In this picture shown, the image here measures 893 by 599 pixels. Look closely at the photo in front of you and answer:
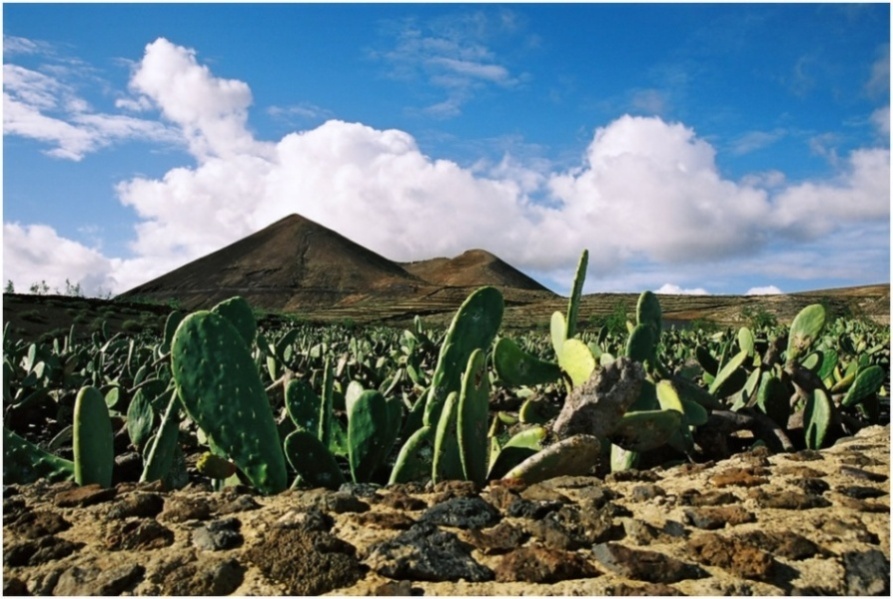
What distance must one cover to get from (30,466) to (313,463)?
1.24m

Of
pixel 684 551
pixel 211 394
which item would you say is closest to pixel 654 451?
pixel 684 551

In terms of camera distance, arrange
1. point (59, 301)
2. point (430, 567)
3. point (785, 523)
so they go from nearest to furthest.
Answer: point (430, 567) → point (785, 523) → point (59, 301)

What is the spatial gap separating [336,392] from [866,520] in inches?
118

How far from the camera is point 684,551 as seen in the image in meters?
1.75

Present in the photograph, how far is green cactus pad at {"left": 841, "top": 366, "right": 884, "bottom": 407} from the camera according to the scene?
3.73m

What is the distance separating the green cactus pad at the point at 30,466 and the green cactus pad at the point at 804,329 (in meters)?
3.56

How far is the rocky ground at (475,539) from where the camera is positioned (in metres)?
1.65

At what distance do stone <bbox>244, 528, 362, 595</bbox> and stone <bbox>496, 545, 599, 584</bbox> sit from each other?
32 cm

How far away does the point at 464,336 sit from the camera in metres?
3.19

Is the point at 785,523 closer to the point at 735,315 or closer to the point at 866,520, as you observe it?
the point at 866,520

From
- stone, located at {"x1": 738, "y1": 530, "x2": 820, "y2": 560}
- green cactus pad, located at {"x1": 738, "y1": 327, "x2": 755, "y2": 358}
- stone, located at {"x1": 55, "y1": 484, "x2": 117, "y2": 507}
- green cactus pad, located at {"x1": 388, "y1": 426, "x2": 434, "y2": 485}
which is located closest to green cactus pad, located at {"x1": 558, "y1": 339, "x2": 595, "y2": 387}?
green cactus pad, located at {"x1": 388, "y1": 426, "x2": 434, "y2": 485}

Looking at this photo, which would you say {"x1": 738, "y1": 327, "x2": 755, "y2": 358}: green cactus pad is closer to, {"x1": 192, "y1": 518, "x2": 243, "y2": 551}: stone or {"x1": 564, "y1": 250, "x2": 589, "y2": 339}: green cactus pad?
{"x1": 564, "y1": 250, "x2": 589, "y2": 339}: green cactus pad

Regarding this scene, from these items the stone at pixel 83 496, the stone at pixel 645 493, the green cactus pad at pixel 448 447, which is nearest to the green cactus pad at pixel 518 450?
the green cactus pad at pixel 448 447

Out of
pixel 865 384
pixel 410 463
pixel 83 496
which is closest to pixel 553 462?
pixel 410 463
